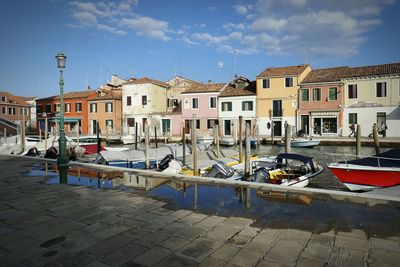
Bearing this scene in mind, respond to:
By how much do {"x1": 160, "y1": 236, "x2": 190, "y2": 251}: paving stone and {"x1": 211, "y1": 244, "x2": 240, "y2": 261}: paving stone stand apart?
0.55 m

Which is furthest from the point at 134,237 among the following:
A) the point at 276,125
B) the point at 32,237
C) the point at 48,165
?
the point at 276,125

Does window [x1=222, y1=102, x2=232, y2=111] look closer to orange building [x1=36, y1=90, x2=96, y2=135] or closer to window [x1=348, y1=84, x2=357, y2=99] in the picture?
window [x1=348, y1=84, x2=357, y2=99]

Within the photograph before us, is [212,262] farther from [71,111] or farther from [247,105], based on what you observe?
[71,111]

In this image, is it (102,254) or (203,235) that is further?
(203,235)

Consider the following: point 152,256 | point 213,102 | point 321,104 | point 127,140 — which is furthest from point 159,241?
point 213,102

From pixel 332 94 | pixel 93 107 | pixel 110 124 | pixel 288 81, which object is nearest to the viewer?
pixel 332 94

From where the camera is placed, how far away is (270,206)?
20.2ft

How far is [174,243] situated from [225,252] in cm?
79

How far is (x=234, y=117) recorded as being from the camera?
37844mm

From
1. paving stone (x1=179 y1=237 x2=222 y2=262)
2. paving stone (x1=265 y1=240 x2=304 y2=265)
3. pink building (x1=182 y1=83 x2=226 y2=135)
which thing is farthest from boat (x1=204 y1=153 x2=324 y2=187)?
pink building (x1=182 y1=83 x2=226 y2=135)

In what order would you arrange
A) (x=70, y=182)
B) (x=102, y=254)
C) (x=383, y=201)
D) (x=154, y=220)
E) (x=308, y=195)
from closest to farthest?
(x=102, y=254), (x=154, y=220), (x=383, y=201), (x=308, y=195), (x=70, y=182)

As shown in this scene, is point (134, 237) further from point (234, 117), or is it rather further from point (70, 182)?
point (234, 117)

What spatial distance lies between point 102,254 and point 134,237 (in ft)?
2.14

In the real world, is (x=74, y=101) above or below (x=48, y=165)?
above
